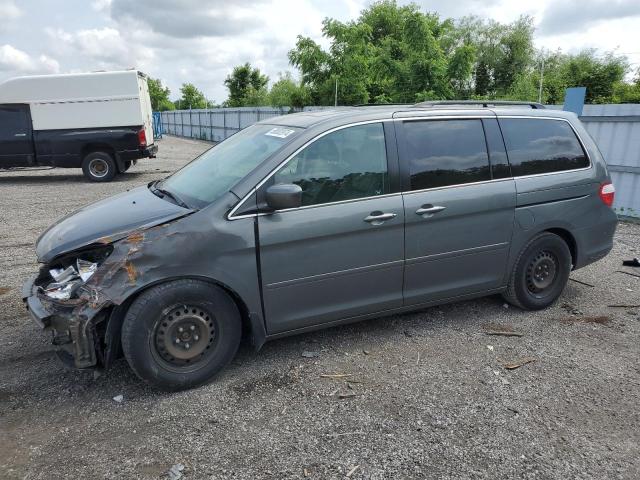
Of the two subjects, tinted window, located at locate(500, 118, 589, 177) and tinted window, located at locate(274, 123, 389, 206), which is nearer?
tinted window, located at locate(274, 123, 389, 206)

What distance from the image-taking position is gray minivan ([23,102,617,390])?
3184 mm

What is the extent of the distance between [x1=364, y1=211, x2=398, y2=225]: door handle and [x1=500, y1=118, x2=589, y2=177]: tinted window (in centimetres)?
135

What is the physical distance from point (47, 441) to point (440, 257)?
9.69 ft

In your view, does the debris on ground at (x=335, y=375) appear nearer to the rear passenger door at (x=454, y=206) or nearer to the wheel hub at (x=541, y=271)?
the rear passenger door at (x=454, y=206)

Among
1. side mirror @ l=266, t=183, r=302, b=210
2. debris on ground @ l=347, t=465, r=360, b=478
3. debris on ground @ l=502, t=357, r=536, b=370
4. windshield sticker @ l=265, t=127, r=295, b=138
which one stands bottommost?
debris on ground @ l=347, t=465, r=360, b=478

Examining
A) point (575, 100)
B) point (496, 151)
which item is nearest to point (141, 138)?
point (575, 100)

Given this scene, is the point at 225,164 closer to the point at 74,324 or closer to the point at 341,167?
the point at 341,167

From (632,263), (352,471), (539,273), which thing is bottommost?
(352,471)

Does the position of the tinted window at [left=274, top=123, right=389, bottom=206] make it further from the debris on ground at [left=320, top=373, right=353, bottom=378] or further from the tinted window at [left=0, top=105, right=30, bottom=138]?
the tinted window at [left=0, top=105, right=30, bottom=138]

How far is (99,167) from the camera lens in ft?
44.2

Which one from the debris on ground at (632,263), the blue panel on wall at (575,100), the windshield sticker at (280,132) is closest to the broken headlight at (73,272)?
the windshield sticker at (280,132)

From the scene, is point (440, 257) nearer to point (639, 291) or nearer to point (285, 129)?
point (285, 129)

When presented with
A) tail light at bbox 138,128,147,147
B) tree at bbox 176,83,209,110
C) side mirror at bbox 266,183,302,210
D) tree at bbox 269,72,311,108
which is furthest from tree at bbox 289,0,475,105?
tree at bbox 176,83,209,110

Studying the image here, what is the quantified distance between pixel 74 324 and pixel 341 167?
2.05 meters
